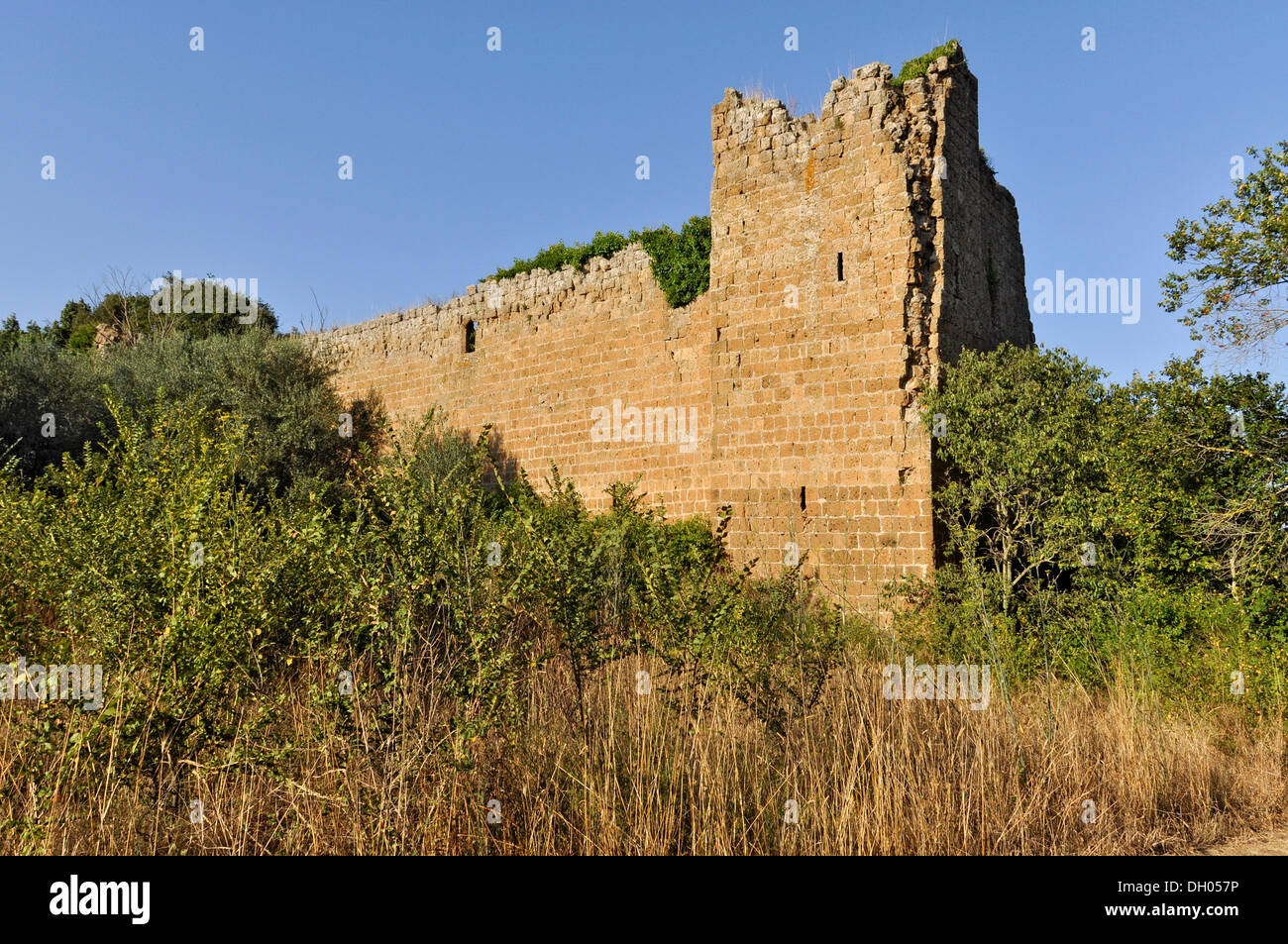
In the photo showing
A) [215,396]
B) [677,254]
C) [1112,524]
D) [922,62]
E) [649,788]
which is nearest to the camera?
[649,788]

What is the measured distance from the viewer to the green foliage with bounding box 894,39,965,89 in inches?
343

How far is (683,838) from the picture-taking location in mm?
3512

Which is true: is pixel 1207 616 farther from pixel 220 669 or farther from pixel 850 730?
pixel 220 669

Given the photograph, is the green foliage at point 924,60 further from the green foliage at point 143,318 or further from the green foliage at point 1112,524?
the green foliage at point 143,318

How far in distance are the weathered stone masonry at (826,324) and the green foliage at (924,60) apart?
0.12m

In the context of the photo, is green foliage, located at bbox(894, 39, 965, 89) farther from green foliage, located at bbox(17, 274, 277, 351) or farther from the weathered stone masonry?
green foliage, located at bbox(17, 274, 277, 351)

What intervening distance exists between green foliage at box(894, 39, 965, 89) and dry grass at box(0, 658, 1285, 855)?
22.6 ft

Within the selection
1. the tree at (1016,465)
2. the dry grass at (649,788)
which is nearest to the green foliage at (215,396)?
the tree at (1016,465)

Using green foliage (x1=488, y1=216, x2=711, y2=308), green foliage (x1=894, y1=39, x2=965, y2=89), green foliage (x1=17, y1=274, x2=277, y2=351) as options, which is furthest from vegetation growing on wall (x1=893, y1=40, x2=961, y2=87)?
green foliage (x1=17, y1=274, x2=277, y2=351)

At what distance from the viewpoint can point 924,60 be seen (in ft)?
28.7

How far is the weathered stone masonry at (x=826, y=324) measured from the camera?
27.3ft

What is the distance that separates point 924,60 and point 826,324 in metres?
2.93

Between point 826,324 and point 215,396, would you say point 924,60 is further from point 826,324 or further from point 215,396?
point 215,396

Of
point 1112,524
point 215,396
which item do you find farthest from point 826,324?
point 215,396
